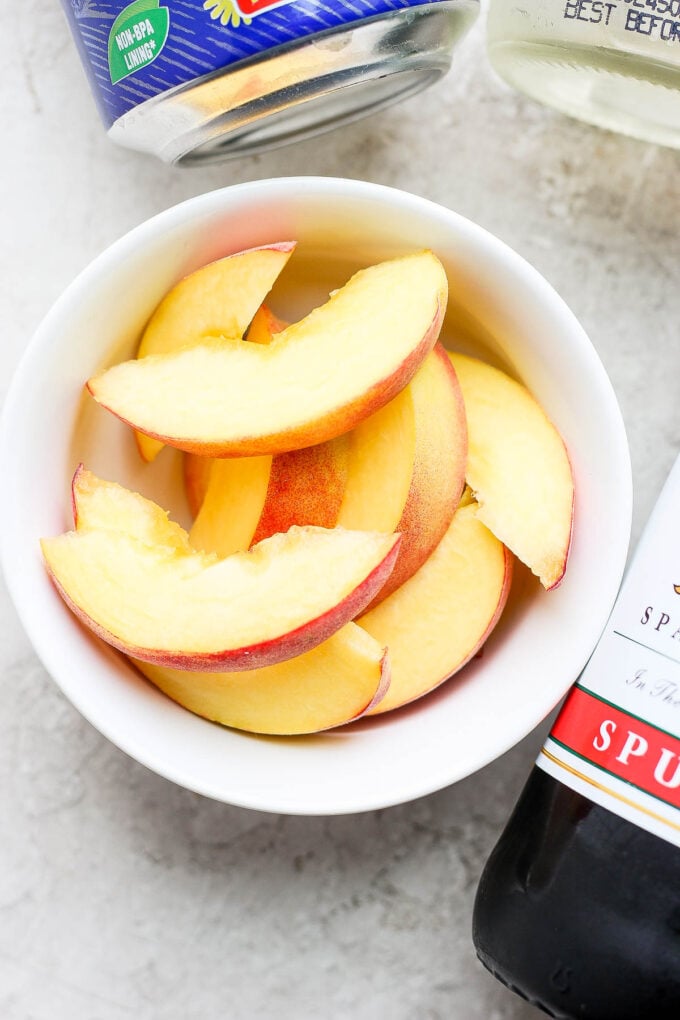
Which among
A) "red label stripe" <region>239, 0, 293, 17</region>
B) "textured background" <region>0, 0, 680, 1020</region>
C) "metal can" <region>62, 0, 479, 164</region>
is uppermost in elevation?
"red label stripe" <region>239, 0, 293, 17</region>

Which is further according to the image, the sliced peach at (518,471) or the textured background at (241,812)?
the textured background at (241,812)

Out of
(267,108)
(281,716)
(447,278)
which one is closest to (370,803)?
(281,716)

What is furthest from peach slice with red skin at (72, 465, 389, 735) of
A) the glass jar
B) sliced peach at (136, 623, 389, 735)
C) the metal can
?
the glass jar

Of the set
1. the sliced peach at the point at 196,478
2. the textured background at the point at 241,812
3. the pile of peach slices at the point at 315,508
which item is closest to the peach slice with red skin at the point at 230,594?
the pile of peach slices at the point at 315,508

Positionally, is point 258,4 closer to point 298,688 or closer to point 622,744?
point 298,688

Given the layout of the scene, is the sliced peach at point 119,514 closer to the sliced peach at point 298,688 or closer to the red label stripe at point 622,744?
→ the sliced peach at point 298,688

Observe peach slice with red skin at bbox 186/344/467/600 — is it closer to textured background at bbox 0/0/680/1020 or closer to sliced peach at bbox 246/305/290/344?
sliced peach at bbox 246/305/290/344

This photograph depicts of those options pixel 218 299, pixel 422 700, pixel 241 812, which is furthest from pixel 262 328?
pixel 241 812
